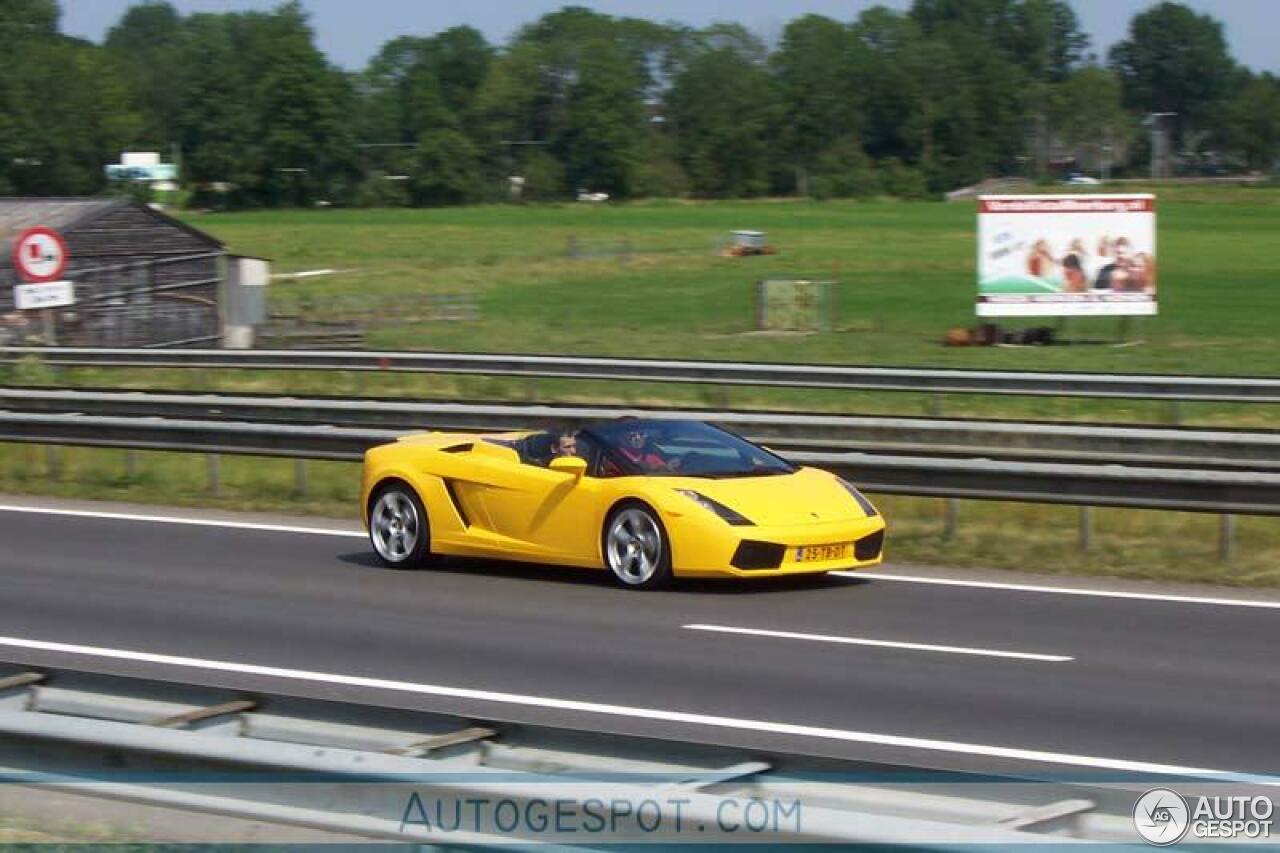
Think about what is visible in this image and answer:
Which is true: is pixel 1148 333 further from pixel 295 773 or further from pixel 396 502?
pixel 295 773

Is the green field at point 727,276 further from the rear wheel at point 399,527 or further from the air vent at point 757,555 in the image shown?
the air vent at point 757,555

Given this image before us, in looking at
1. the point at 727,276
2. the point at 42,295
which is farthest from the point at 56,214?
the point at 727,276

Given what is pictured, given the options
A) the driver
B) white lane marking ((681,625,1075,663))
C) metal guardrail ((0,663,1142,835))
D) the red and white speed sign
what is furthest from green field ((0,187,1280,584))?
metal guardrail ((0,663,1142,835))

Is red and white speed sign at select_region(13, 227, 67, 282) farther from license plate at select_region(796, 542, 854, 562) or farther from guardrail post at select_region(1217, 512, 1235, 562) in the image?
guardrail post at select_region(1217, 512, 1235, 562)

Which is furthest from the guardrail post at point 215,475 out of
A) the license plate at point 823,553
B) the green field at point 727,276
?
the green field at point 727,276

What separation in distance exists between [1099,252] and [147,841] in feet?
116

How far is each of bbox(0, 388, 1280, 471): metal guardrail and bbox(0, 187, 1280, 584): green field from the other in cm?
89

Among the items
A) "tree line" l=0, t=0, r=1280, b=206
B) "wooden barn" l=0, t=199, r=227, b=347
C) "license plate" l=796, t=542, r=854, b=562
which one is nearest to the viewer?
"license plate" l=796, t=542, r=854, b=562

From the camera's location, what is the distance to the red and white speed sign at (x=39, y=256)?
26406mm

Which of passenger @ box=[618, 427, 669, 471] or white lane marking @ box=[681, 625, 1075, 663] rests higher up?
passenger @ box=[618, 427, 669, 471]

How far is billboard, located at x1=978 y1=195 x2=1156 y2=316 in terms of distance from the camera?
3881cm

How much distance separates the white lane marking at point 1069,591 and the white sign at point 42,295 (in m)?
15.8

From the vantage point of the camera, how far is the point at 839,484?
13.3m

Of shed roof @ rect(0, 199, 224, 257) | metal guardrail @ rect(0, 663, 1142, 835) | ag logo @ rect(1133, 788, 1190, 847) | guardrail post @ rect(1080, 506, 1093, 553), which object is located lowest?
guardrail post @ rect(1080, 506, 1093, 553)
